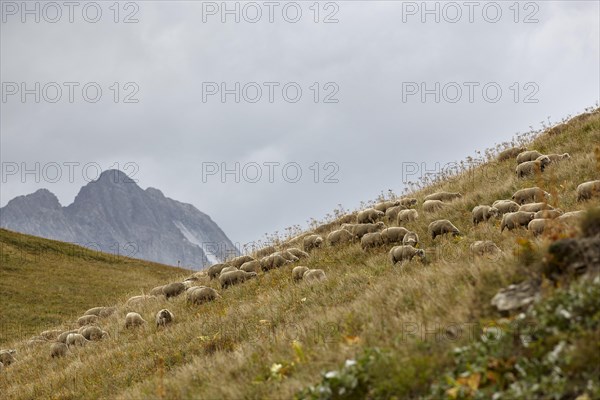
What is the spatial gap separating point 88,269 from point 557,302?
42.3 meters

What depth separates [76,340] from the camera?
52.3ft

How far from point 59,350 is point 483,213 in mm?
12726

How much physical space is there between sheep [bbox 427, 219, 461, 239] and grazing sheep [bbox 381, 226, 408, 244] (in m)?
0.73

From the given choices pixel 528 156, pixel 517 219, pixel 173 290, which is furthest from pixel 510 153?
pixel 173 290

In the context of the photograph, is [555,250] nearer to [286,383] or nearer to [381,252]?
[286,383]

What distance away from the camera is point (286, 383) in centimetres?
618

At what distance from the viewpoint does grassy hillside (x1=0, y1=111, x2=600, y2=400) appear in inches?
225

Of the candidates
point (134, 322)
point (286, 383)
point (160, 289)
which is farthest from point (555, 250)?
point (160, 289)

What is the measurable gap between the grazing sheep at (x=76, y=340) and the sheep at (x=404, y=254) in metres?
9.89

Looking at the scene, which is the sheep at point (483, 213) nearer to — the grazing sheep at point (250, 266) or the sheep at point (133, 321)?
the grazing sheep at point (250, 266)

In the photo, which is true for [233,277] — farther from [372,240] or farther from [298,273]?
[372,240]

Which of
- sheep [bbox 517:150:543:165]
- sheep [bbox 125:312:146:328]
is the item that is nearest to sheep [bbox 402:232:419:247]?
sheep [bbox 517:150:543:165]

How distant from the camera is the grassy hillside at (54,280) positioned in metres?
29.3

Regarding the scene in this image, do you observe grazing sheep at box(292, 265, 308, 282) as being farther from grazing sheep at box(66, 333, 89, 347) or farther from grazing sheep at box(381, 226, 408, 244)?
grazing sheep at box(66, 333, 89, 347)
